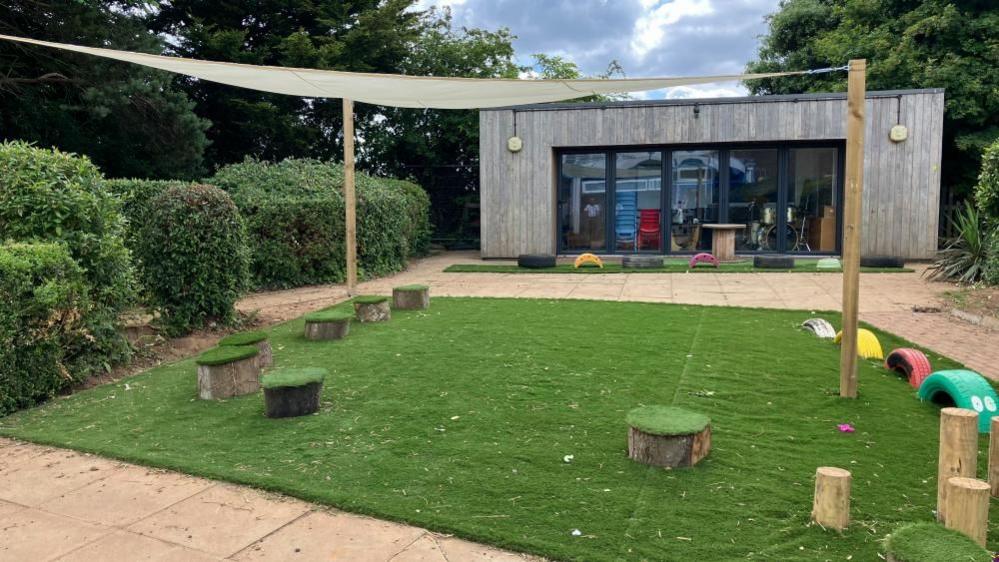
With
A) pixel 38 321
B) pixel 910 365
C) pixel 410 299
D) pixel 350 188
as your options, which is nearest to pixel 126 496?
pixel 38 321

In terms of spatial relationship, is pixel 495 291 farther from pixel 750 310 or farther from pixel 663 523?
pixel 663 523

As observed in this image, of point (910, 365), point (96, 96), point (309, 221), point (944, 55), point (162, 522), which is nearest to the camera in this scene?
point (162, 522)

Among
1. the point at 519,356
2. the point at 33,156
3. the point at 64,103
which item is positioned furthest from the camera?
the point at 64,103

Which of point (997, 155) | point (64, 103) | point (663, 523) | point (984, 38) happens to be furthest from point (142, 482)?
point (984, 38)

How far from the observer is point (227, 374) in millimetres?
4594

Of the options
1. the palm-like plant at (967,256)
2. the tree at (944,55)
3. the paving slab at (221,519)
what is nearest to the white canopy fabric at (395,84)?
the paving slab at (221,519)

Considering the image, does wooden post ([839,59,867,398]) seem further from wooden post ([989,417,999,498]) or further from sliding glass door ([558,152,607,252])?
sliding glass door ([558,152,607,252])

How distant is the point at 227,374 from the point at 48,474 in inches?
51.3

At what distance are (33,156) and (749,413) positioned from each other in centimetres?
544

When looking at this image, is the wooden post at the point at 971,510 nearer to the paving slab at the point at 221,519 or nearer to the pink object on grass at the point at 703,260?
the paving slab at the point at 221,519

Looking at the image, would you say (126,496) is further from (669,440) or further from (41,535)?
(669,440)

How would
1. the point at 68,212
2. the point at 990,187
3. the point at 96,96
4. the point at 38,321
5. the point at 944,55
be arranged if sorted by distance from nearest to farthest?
the point at 38,321 → the point at 68,212 → the point at 990,187 → the point at 96,96 → the point at 944,55

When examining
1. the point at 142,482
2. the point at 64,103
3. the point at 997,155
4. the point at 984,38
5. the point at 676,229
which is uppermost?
the point at 984,38

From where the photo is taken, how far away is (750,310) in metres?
7.81
